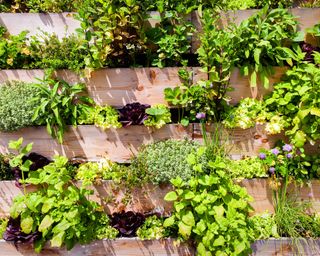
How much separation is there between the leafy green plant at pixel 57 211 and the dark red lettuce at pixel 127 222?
57 millimetres

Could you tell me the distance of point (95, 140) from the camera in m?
3.34

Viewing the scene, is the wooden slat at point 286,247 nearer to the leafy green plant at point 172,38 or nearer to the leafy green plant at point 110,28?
the leafy green plant at point 172,38

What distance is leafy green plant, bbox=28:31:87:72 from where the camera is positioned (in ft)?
11.1

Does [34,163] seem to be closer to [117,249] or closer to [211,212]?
[117,249]

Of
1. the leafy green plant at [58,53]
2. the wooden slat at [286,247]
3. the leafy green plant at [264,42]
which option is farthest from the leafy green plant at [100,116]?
the wooden slat at [286,247]

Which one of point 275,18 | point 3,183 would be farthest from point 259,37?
point 3,183

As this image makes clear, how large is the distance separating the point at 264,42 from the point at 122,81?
48.2 inches

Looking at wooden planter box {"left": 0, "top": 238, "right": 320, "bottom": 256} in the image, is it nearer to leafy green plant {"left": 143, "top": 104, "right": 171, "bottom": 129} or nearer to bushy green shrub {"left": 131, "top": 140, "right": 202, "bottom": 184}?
bushy green shrub {"left": 131, "top": 140, "right": 202, "bottom": 184}

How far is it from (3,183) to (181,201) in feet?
4.87

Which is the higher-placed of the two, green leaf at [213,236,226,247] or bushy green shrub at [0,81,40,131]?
bushy green shrub at [0,81,40,131]

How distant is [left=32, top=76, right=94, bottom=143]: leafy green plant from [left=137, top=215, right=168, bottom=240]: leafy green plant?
987mm

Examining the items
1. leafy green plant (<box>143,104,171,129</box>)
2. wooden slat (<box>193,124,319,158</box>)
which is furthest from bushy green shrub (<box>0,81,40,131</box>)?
wooden slat (<box>193,124,319,158</box>)

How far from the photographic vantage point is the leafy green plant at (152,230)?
3051mm

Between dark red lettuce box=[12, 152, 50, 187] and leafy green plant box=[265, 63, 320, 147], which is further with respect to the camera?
dark red lettuce box=[12, 152, 50, 187]
